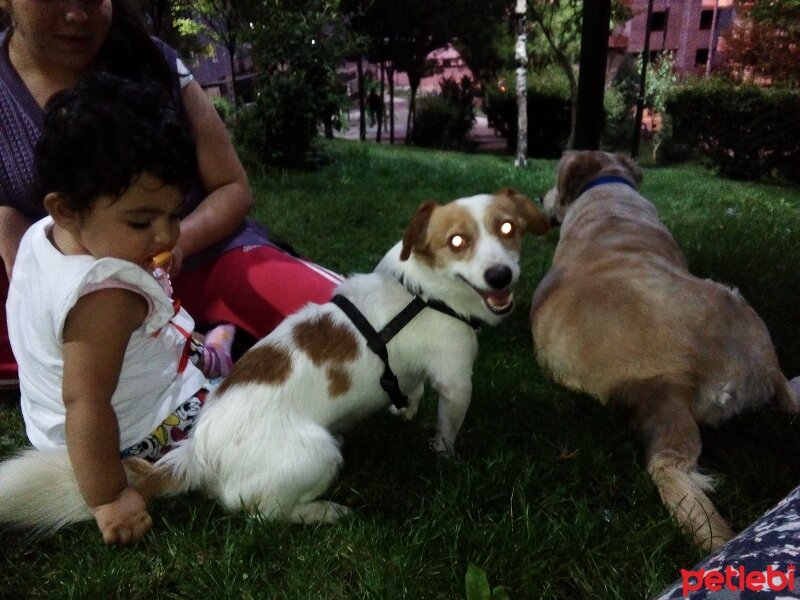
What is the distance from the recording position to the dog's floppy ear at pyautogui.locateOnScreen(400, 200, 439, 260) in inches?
91.7

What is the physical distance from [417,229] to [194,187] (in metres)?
1.28

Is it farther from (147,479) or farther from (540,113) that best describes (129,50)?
(540,113)

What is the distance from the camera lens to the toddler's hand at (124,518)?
6.26ft

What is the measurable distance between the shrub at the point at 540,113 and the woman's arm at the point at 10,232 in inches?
659

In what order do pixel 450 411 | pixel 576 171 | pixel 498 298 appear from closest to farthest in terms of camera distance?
pixel 498 298, pixel 450 411, pixel 576 171

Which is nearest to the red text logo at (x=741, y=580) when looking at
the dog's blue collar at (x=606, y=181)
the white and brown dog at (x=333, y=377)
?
the white and brown dog at (x=333, y=377)

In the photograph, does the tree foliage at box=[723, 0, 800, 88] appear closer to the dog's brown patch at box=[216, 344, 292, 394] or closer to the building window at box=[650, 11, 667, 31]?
the building window at box=[650, 11, 667, 31]

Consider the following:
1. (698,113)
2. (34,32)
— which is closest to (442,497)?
(34,32)

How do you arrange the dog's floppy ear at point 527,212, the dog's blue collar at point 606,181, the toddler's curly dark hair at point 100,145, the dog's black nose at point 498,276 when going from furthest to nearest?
1. the dog's blue collar at point 606,181
2. the dog's floppy ear at point 527,212
3. the dog's black nose at point 498,276
4. the toddler's curly dark hair at point 100,145

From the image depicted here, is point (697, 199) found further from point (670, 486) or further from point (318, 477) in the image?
point (318, 477)

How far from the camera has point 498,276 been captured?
7.22 ft

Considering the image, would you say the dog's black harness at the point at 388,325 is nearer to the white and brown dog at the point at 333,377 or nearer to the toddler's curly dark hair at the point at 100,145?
the white and brown dog at the point at 333,377

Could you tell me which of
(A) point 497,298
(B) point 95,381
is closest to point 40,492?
(B) point 95,381

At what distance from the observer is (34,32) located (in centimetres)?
229
